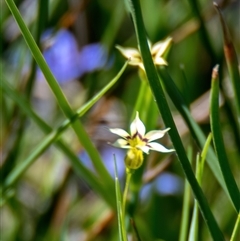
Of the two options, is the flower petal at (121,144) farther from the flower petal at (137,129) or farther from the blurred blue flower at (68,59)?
the blurred blue flower at (68,59)

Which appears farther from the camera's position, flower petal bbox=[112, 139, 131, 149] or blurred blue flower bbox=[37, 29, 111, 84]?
blurred blue flower bbox=[37, 29, 111, 84]

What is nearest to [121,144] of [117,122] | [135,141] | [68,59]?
[135,141]

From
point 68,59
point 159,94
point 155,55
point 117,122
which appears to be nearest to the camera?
point 159,94

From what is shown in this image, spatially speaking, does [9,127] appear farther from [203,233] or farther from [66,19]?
[203,233]

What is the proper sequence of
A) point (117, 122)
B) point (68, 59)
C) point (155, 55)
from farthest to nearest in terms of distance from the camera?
point (68, 59), point (117, 122), point (155, 55)

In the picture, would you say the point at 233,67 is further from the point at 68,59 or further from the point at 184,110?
the point at 68,59

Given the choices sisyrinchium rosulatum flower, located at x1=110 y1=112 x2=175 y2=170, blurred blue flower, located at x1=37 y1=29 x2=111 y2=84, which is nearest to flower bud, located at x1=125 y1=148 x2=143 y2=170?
sisyrinchium rosulatum flower, located at x1=110 y1=112 x2=175 y2=170

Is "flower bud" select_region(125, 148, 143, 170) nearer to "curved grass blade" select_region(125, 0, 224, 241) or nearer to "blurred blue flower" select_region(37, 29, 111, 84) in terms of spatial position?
"curved grass blade" select_region(125, 0, 224, 241)

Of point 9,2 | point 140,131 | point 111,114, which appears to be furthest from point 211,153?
point 111,114

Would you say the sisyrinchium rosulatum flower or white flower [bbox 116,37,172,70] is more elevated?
white flower [bbox 116,37,172,70]
